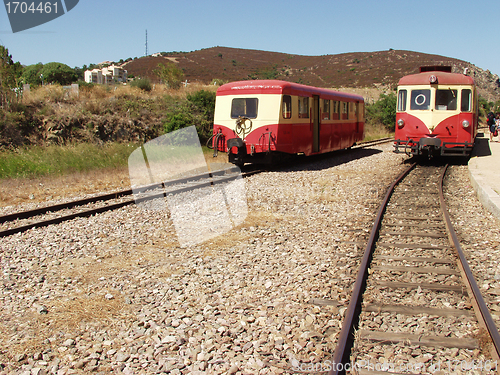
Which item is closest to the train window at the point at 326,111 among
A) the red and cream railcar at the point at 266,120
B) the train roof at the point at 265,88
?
the red and cream railcar at the point at 266,120

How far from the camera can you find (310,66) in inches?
3752

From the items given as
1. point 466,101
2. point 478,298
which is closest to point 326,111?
point 466,101

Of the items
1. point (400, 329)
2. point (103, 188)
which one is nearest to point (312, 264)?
point (400, 329)

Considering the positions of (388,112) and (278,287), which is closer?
(278,287)

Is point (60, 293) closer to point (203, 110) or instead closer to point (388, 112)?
point (203, 110)

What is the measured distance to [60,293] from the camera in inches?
182

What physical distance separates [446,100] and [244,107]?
23.8 feet

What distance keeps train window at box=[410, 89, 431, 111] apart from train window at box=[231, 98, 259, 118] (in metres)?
6.08

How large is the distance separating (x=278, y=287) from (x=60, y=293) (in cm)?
240

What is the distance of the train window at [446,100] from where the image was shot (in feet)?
48.7

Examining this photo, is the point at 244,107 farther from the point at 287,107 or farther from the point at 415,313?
the point at 415,313

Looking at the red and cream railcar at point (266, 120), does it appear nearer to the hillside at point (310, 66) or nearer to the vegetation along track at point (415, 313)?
the vegetation along track at point (415, 313)

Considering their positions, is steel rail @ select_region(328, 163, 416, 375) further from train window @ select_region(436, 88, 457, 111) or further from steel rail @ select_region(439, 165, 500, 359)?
train window @ select_region(436, 88, 457, 111)

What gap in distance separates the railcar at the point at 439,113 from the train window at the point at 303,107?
3757mm
